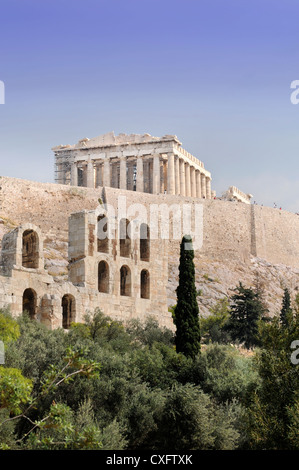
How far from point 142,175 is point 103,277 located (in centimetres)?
4714

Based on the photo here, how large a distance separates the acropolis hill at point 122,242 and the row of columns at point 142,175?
10 cm

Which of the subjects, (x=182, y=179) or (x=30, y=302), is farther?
(x=182, y=179)

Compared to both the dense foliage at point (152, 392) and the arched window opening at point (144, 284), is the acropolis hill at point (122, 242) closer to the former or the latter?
the arched window opening at point (144, 284)

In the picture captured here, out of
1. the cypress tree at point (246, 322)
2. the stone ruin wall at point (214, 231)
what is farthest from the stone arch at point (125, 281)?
the stone ruin wall at point (214, 231)

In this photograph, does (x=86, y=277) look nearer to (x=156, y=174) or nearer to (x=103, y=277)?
(x=103, y=277)

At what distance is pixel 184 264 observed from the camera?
35.1m

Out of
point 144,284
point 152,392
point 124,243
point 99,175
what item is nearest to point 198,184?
point 99,175

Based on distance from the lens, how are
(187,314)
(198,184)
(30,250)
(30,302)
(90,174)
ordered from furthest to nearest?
(198,184) → (90,174) → (30,250) → (30,302) → (187,314)

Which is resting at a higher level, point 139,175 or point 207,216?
point 139,175

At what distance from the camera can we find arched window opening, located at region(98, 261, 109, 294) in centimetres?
3784

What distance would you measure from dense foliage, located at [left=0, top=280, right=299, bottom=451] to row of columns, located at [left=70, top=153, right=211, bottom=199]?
2042 inches

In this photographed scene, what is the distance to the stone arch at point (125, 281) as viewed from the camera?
38941 millimetres

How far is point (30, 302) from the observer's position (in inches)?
1341

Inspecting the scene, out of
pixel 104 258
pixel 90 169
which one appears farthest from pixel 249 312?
pixel 90 169
